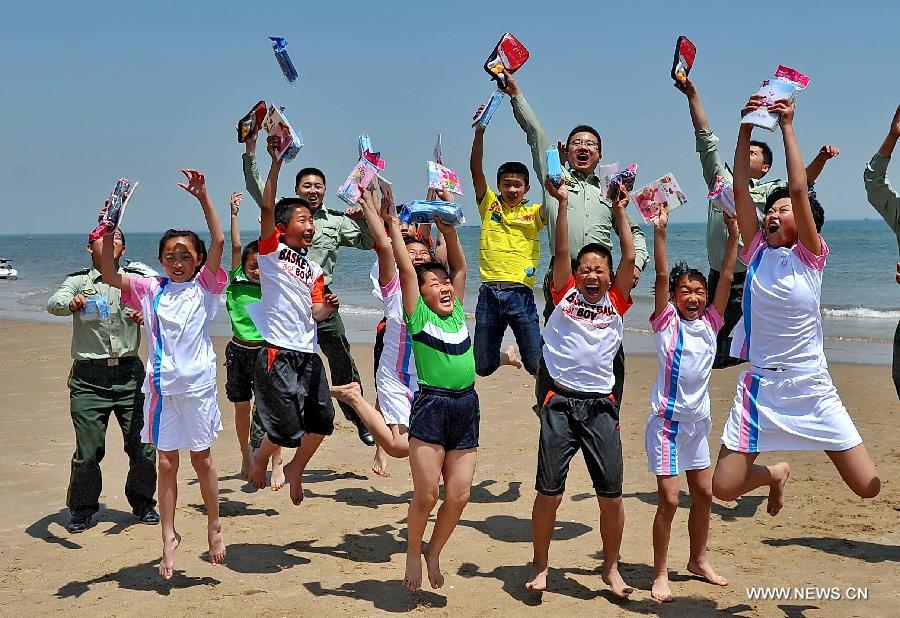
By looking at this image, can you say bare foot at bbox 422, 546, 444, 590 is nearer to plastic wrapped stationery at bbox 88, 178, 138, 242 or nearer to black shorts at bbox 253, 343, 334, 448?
black shorts at bbox 253, 343, 334, 448

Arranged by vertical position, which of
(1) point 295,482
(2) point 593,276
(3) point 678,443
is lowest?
(1) point 295,482

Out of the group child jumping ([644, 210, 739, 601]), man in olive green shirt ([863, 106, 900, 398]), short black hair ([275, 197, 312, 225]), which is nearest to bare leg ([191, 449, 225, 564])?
short black hair ([275, 197, 312, 225])

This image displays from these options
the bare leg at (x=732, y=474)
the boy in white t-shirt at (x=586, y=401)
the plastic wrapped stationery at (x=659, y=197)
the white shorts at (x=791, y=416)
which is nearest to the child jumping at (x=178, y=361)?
the boy in white t-shirt at (x=586, y=401)

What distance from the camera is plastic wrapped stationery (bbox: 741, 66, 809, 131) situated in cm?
469

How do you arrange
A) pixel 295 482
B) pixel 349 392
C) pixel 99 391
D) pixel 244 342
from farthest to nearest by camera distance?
pixel 244 342 → pixel 99 391 → pixel 295 482 → pixel 349 392

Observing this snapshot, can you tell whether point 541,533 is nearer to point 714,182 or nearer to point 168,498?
point 168,498

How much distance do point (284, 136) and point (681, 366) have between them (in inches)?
109

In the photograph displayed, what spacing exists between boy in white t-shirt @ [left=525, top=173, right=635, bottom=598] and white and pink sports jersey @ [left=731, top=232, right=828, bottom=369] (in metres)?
0.74

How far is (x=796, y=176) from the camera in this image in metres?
4.64

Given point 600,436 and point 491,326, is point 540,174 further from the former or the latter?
point 600,436

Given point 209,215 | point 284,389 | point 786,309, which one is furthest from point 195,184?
point 786,309

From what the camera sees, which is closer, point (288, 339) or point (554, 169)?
point (554, 169)

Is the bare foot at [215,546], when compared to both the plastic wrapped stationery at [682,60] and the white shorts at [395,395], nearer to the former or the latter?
the white shorts at [395,395]

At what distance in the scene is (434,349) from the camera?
203 inches
